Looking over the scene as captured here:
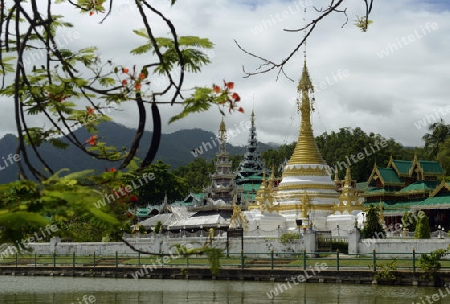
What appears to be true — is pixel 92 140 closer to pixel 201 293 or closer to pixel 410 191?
pixel 201 293

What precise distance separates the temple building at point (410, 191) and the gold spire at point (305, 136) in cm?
566

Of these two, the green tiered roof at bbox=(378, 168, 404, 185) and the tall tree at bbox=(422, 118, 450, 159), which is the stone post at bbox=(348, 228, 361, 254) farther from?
the tall tree at bbox=(422, 118, 450, 159)

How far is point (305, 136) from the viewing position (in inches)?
1727

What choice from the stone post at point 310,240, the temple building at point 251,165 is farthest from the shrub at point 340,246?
the temple building at point 251,165

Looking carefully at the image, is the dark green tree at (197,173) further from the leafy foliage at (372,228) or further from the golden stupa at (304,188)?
the leafy foliage at (372,228)

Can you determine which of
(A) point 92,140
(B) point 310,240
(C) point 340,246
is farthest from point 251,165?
(A) point 92,140

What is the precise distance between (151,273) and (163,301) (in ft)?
30.6

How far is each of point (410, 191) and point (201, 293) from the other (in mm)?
29765

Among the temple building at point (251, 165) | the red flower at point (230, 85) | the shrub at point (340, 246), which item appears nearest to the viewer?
the red flower at point (230, 85)

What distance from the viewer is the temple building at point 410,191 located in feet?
146

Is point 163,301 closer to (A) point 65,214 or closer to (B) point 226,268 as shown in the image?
(B) point 226,268

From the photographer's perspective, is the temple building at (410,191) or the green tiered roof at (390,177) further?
the green tiered roof at (390,177)

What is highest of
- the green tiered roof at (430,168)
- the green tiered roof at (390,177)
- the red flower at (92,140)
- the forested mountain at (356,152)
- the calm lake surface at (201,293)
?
the forested mountain at (356,152)

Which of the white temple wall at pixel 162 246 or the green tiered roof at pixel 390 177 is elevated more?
the green tiered roof at pixel 390 177
